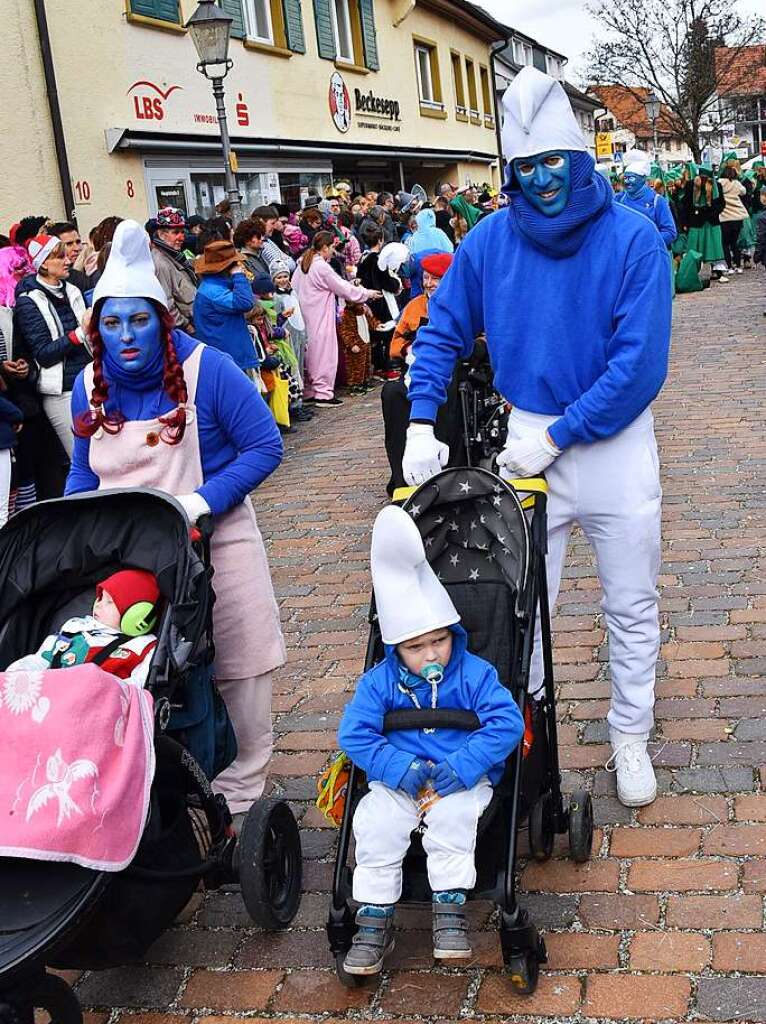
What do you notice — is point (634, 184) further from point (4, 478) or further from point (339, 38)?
point (339, 38)

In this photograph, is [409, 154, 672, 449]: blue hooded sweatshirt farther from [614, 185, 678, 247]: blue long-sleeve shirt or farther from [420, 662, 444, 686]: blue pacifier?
[614, 185, 678, 247]: blue long-sleeve shirt

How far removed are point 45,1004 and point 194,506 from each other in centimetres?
148

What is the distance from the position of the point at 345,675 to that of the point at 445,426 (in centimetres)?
231

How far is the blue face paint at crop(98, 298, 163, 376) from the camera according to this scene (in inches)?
147

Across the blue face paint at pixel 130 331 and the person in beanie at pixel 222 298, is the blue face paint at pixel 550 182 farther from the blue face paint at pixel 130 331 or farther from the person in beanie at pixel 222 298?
the person in beanie at pixel 222 298

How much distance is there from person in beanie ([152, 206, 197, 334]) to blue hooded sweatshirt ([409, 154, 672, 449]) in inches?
244

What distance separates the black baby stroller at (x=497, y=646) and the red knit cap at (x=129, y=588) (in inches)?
25.6

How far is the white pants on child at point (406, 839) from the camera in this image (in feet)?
10.1

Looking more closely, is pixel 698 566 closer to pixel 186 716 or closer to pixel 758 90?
pixel 186 716

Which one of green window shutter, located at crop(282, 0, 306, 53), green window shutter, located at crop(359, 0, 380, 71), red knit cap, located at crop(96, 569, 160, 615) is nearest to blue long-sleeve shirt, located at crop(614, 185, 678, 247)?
green window shutter, located at crop(282, 0, 306, 53)

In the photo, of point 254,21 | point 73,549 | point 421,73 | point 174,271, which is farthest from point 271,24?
point 73,549

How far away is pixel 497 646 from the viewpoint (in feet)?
11.6

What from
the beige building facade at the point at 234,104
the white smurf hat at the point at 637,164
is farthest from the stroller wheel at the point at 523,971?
the white smurf hat at the point at 637,164

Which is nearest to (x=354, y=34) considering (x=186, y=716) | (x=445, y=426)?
(x=445, y=426)
